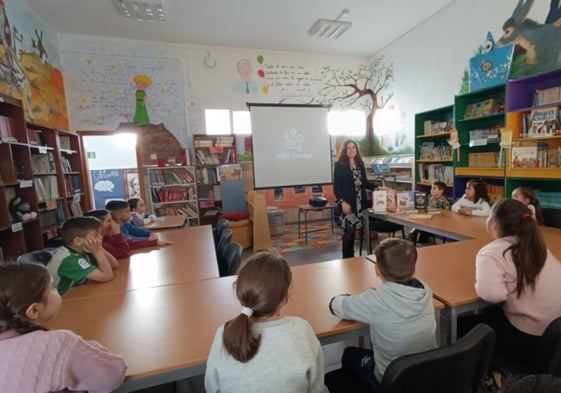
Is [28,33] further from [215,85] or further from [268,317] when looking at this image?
[268,317]

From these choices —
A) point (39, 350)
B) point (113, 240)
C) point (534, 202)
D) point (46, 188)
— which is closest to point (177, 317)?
point (39, 350)

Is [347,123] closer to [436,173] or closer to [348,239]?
[436,173]

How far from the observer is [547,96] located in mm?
3145

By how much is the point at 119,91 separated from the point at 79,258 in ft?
14.9

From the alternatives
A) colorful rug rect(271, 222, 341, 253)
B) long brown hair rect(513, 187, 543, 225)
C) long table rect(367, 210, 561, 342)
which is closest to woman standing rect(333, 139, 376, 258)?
long table rect(367, 210, 561, 342)

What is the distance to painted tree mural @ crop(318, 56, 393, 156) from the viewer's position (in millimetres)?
6387

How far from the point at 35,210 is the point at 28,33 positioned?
271 cm

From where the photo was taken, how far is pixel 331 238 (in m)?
5.36

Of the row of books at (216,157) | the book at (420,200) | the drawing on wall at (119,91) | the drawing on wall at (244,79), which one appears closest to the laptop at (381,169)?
the book at (420,200)

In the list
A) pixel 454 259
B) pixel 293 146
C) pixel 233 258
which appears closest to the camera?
pixel 454 259

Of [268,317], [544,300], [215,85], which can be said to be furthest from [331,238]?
[268,317]

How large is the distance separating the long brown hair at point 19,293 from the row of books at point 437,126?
4.84 metres

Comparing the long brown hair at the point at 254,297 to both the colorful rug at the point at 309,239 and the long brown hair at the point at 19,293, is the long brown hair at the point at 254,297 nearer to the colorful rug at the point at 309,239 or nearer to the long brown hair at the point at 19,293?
the long brown hair at the point at 19,293

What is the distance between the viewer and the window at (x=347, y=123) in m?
6.58
